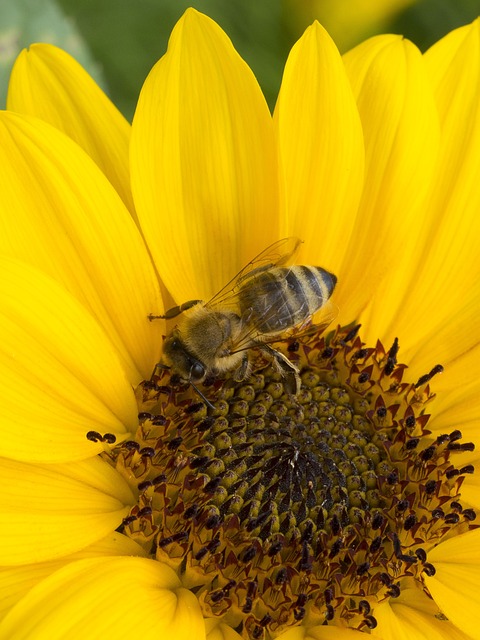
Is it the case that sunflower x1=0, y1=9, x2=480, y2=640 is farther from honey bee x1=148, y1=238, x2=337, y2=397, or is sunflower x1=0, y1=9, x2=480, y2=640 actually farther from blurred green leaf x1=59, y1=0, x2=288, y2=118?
blurred green leaf x1=59, y1=0, x2=288, y2=118

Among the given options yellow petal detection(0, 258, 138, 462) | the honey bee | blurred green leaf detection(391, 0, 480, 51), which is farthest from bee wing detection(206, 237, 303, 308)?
blurred green leaf detection(391, 0, 480, 51)

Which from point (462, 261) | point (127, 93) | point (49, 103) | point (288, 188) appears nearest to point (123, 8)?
point (127, 93)

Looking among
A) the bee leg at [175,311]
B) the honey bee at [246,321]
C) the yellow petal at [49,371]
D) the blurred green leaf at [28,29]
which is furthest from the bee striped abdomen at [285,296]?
the blurred green leaf at [28,29]

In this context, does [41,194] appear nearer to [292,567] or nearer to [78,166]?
[78,166]

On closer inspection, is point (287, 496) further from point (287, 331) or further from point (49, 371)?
point (49, 371)

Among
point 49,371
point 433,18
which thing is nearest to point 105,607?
point 49,371

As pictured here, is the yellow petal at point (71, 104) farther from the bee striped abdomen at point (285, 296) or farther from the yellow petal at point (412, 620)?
the yellow petal at point (412, 620)
